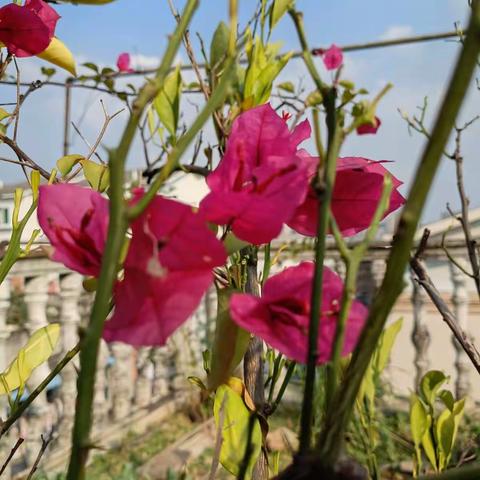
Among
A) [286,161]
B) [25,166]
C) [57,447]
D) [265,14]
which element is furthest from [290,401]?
[286,161]

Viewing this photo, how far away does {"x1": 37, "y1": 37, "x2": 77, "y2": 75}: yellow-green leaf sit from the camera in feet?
1.74

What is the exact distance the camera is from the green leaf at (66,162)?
569mm

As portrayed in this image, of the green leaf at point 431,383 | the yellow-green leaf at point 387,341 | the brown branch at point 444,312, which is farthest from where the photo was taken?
the yellow-green leaf at point 387,341

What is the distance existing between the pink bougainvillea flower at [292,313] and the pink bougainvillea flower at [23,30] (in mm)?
347

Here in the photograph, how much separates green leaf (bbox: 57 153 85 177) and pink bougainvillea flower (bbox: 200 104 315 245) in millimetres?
331

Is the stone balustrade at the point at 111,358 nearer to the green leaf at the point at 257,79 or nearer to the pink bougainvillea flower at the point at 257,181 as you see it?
the green leaf at the point at 257,79

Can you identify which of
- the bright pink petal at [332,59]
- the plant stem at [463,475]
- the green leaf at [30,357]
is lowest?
the green leaf at [30,357]

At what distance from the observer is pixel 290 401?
3.00m

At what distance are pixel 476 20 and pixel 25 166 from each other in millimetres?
616

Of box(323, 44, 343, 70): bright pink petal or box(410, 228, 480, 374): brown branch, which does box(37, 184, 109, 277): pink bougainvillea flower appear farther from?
box(323, 44, 343, 70): bright pink petal

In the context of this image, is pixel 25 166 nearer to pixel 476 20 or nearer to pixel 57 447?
pixel 476 20

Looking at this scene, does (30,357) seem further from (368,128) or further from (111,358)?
(111,358)

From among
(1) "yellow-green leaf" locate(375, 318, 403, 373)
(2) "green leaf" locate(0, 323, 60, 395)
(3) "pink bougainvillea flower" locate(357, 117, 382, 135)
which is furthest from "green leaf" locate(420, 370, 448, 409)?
(2) "green leaf" locate(0, 323, 60, 395)

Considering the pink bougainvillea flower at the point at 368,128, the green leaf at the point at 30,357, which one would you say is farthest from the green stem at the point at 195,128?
the green leaf at the point at 30,357
